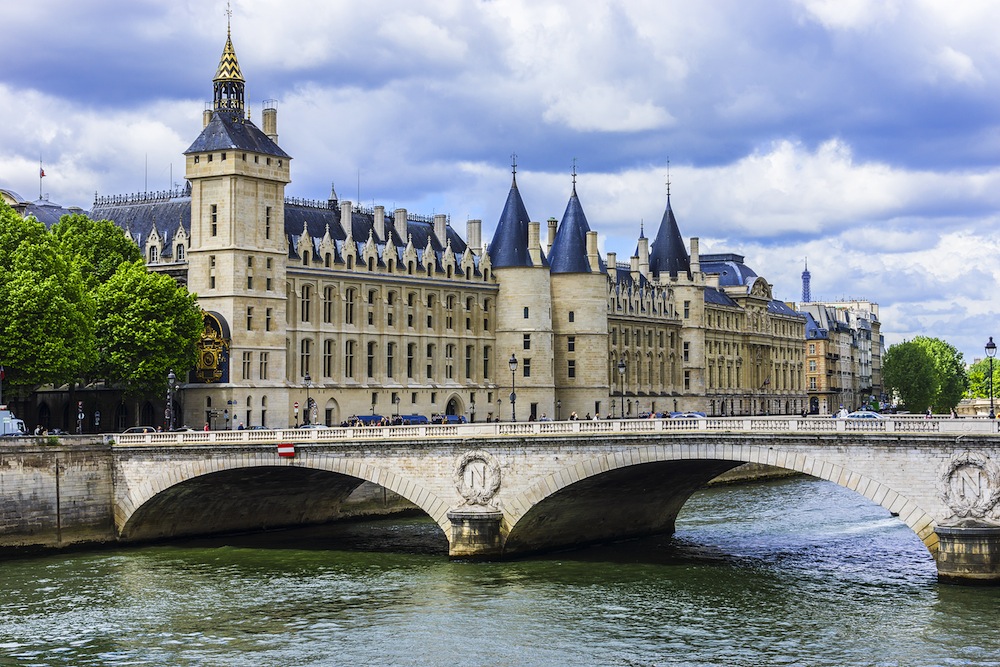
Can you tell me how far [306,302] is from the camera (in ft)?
339

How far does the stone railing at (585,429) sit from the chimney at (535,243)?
2032 inches

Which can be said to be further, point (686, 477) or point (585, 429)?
point (686, 477)

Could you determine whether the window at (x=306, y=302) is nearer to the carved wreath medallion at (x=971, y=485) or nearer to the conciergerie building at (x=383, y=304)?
the conciergerie building at (x=383, y=304)

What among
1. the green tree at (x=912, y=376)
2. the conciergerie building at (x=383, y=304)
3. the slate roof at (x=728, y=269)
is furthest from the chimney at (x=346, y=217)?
the green tree at (x=912, y=376)

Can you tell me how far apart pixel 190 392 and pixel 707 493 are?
98.4 ft

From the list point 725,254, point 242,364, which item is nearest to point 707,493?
point 242,364

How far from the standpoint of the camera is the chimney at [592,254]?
405ft

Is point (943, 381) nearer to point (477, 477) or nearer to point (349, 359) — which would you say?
point (349, 359)

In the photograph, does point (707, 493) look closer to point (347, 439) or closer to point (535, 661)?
point (347, 439)

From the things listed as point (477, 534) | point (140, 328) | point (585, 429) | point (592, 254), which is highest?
point (592, 254)

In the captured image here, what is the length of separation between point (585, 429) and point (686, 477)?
303 inches

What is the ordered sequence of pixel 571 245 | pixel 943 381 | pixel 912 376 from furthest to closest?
pixel 943 381 < pixel 912 376 < pixel 571 245

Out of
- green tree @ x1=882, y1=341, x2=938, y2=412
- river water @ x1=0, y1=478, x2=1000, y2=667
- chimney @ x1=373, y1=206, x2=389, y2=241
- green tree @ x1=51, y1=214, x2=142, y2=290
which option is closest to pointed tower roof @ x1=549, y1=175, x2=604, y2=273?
chimney @ x1=373, y1=206, x2=389, y2=241

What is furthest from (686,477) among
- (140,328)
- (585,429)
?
(140,328)
